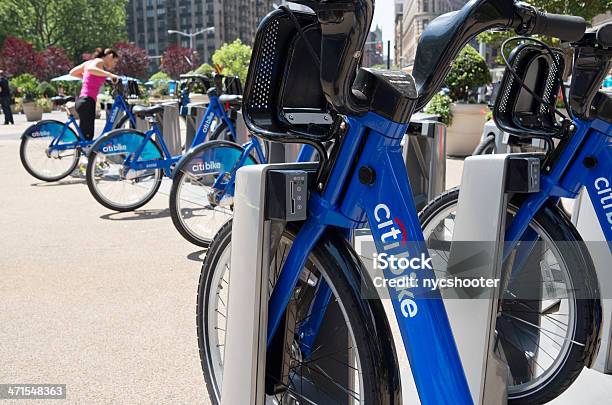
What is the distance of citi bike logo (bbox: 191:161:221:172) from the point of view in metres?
5.30

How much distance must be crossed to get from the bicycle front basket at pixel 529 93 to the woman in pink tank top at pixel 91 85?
7318 mm

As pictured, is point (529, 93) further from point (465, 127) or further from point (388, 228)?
point (465, 127)

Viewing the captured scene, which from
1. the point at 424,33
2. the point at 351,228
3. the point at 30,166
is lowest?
the point at 30,166

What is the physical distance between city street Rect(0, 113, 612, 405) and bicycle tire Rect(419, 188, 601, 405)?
199 mm

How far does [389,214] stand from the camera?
161cm

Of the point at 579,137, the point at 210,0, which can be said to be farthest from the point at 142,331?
the point at 210,0

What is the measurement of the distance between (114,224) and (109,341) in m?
3.12

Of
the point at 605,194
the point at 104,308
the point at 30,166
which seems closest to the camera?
the point at 605,194

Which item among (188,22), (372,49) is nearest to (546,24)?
(372,49)

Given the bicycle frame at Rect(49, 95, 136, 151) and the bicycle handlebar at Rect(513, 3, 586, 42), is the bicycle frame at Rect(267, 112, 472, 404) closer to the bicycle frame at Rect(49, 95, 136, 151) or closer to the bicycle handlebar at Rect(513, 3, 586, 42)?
the bicycle handlebar at Rect(513, 3, 586, 42)

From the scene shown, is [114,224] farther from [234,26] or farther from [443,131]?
[234,26]

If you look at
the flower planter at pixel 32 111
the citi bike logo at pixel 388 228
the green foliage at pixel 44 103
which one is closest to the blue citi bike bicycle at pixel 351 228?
the citi bike logo at pixel 388 228

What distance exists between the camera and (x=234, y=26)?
408ft

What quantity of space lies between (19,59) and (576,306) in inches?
1886
